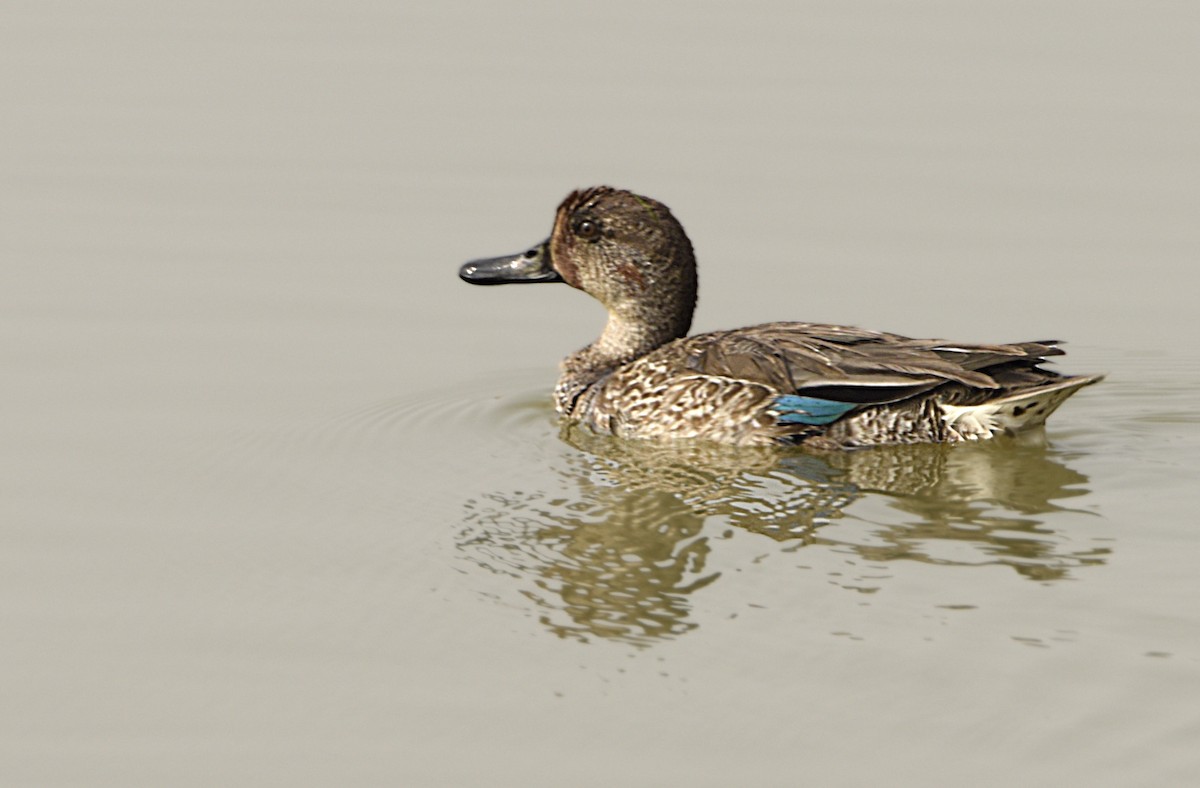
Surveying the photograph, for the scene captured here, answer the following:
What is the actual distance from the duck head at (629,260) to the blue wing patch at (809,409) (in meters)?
1.64

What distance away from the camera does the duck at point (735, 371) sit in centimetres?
1072

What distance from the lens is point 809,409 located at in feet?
35.9

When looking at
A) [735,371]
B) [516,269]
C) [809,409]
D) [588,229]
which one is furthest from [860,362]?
[516,269]

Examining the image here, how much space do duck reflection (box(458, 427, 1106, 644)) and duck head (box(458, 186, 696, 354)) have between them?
49.1 inches

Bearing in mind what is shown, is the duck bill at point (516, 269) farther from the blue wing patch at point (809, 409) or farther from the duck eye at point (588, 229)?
the blue wing patch at point (809, 409)

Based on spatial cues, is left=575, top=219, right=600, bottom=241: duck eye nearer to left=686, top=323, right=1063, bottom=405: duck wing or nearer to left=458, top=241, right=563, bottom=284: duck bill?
left=458, top=241, right=563, bottom=284: duck bill

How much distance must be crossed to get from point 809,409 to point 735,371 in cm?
59

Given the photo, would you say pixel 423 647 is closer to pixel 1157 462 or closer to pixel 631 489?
pixel 631 489

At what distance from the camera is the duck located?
10719 mm

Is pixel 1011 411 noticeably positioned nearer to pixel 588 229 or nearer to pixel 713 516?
pixel 713 516

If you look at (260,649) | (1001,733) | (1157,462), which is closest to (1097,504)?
(1157,462)

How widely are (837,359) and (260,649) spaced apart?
4551 millimetres

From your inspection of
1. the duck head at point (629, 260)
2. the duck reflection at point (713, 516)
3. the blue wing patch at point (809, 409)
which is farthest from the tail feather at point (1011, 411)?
the duck head at point (629, 260)

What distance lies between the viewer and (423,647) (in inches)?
307
